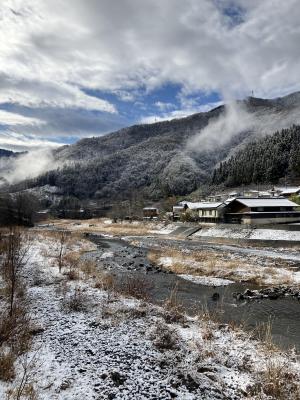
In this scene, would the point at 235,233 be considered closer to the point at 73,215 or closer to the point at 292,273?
the point at 292,273

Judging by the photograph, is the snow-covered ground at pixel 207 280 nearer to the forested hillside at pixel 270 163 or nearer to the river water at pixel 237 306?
the river water at pixel 237 306

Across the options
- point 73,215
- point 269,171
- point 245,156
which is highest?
point 245,156

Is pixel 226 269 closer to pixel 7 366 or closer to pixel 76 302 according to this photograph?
pixel 76 302

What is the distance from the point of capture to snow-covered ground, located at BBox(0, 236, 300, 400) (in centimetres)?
725

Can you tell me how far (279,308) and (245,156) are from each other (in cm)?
→ 13879

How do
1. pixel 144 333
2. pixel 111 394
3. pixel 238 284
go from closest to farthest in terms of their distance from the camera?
pixel 111 394 → pixel 144 333 → pixel 238 284

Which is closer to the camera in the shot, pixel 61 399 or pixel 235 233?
pixel 61 399

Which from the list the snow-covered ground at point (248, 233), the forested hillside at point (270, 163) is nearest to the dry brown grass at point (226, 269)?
the snow-covered ground at point (248, 233)

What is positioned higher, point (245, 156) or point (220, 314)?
point (245, 156)

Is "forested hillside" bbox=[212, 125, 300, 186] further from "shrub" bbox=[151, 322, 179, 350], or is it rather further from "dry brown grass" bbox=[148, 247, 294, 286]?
"shrub" bbox=[151, 322, 179, 350]

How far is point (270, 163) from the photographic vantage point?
12562cm

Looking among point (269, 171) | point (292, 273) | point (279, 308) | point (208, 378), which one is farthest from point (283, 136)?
point (208, 378)

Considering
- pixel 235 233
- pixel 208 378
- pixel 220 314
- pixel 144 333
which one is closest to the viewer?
pixel 208 378

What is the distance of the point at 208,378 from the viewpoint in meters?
7.89
